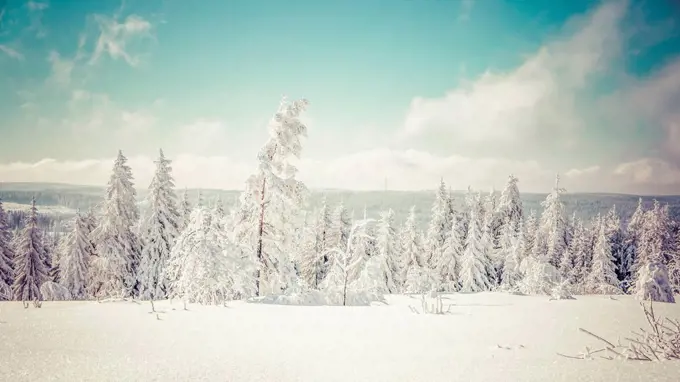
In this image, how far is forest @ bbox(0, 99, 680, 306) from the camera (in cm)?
1636

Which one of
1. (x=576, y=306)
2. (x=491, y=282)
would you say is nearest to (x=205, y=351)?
(x=576, y=306)

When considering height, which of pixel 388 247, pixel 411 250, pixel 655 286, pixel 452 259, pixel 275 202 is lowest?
pixel 452 259

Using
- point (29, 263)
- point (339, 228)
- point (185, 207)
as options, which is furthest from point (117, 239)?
point (339, 228)

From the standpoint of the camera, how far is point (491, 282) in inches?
1484

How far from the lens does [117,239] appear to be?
95.6ft

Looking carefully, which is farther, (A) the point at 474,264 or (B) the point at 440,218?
(B) the point at 440,218

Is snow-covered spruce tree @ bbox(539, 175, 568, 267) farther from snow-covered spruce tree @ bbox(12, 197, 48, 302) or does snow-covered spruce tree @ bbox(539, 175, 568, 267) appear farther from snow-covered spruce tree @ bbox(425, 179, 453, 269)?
snow-covered spruce tree @ bbox(12, 197, 48, 302)

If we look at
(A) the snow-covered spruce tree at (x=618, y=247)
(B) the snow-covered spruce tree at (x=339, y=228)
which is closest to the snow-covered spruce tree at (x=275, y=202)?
(B) the snow-covered spruce tree at (x=339, y=228)

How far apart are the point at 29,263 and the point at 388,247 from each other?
106 ft

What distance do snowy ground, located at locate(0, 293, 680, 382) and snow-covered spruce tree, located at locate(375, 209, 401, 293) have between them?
80.1 feet

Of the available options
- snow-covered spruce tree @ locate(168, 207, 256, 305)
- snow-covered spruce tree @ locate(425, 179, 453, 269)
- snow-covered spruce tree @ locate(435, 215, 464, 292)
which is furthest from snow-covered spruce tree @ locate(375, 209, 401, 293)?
snow-covered spruce tree @ locate(168, 207, 256, 305)

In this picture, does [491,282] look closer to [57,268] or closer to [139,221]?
[139,221]

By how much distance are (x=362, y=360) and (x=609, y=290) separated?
114ft

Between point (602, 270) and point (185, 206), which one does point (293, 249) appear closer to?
point (185, 206)
